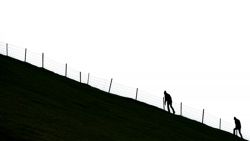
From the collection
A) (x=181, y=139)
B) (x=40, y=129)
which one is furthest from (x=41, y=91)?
(x=40, y=129)

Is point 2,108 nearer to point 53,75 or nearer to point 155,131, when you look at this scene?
point 155,131

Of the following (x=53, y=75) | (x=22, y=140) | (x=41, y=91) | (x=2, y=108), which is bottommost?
(x=22, y=140)

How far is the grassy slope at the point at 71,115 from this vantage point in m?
22.1

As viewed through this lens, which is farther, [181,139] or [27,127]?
[181,139]

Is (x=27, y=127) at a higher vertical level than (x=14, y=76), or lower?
lower

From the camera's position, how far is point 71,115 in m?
28.7

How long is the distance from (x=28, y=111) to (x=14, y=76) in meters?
12.8

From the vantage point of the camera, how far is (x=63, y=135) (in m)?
21.7

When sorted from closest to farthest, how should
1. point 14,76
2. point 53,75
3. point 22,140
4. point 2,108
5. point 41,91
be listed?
point 22,140
point 2,108
point 41,91
point 14,76
point 53,75

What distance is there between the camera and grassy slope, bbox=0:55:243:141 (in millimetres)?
22094

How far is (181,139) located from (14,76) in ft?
46.8

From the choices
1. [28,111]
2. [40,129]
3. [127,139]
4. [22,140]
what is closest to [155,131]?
[127,139]

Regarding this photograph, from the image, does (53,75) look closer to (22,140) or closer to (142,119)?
(142,119)

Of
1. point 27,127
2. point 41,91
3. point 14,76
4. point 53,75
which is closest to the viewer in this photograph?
point 27,127
